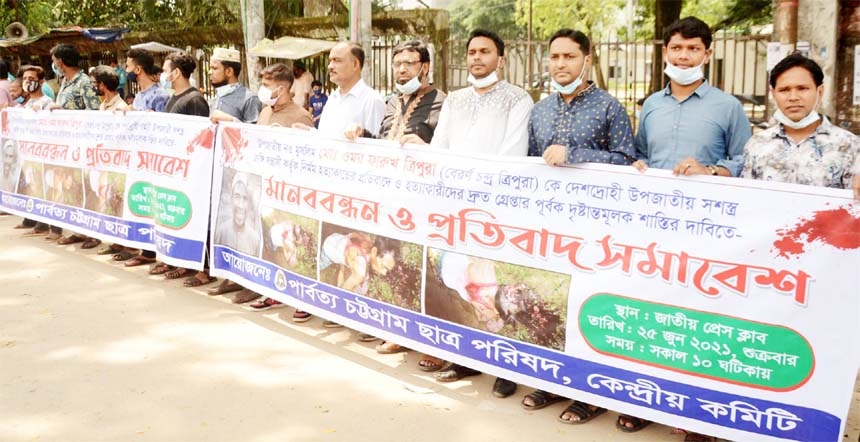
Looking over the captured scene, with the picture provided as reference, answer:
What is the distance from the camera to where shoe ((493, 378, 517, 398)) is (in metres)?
4.02

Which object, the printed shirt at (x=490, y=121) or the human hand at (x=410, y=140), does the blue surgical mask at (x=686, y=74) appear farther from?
the human hand at (x=410, y=140)

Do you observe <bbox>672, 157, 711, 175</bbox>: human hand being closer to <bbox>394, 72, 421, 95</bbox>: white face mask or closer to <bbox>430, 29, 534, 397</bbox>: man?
<bbox>430, 29, 534, 397</bbox>: man

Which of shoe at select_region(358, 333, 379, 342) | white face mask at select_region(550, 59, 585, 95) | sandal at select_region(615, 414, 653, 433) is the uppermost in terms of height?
white face mask at select_region(550, 59, 585, 95)

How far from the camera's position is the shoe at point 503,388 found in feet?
13.2

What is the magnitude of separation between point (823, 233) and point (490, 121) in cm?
182

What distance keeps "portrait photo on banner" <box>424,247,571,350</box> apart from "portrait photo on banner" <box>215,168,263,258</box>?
1.70m

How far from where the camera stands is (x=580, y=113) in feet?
12.8

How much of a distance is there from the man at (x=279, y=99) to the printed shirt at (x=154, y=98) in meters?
1.59

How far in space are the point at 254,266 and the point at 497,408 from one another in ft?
7.48

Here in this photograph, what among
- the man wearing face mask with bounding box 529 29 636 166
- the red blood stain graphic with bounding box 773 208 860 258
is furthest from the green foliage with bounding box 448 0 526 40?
the red blood stain graphic with bounding box 773 208 860 258

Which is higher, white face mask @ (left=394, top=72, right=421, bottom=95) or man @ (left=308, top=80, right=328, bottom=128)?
man @ (left=308, top=80, right=328, bottom=128)

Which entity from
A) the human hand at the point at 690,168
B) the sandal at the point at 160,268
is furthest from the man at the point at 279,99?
the human hand at the point at 690,168

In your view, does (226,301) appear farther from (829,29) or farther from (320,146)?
(829,29)

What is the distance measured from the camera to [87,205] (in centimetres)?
700
